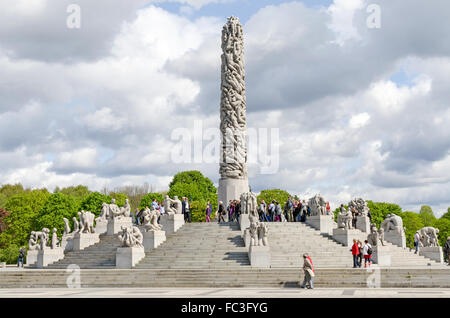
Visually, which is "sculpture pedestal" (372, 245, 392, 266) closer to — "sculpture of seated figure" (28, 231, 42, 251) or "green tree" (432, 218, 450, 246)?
"sculpture of seated figure" (28, 231, 42, 251)

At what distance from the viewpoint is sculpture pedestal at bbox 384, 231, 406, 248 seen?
1176 inches

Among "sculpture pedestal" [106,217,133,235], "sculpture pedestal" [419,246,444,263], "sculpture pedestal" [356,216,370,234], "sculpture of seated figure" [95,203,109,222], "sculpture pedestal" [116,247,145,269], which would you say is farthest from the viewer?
"sculpture of seated figure" [95,203,109,222]

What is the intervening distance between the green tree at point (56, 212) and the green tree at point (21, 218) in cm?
207

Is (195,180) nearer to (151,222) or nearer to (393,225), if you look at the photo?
(393,225)

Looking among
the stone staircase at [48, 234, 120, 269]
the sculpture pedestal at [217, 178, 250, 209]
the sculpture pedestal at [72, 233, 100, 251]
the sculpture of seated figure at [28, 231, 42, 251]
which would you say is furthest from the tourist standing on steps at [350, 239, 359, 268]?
the sculpture of seated figure at [28, 231, 42, 251]

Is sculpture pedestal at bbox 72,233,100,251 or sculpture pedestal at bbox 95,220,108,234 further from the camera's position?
sculpture pedestal at bbox 95,220,108,234

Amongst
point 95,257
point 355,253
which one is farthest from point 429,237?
point 95,257

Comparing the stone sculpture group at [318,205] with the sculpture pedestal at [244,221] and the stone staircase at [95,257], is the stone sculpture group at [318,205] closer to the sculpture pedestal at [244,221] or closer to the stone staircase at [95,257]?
the sculpture pedestal at [244,221]

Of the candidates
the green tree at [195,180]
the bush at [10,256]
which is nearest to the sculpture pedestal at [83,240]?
the bush at [10,256]

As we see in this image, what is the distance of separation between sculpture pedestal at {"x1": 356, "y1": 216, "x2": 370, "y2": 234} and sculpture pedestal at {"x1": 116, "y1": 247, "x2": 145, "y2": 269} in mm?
13424

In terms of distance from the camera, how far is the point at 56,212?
189 ft
